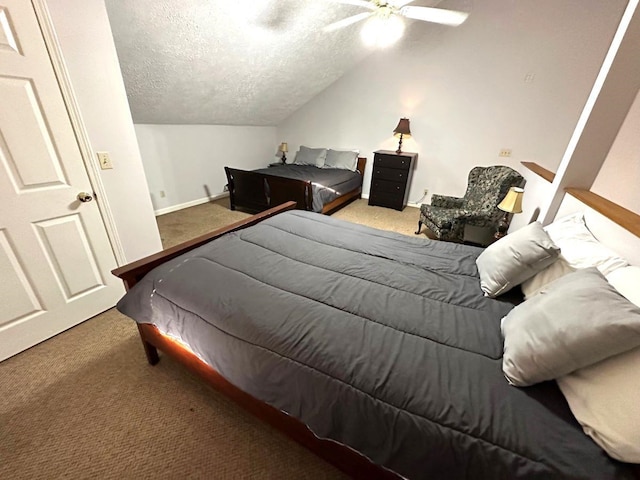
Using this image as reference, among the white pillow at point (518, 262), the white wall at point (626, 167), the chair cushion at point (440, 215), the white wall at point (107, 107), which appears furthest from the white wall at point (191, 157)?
the white wall at point (626, 167)

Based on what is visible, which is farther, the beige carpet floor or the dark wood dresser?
the dark wood dresser

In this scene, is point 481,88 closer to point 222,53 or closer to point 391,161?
point 391,161

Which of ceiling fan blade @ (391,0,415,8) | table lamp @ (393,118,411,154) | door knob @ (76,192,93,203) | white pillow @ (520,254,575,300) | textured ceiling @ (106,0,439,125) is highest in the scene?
ceiling fan blade @ (391,0,415,8)

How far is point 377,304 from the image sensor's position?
1215 mm

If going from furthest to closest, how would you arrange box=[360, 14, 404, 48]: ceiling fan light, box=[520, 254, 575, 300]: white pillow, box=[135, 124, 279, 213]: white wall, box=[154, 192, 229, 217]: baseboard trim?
1. box=[154, 192, 229, 217]: baseboard trim
2. box=[135, 124, 279, 213]: white wall
3. box=[360, 14, 404, 48]: ceiling fan light
4. box=[520, 254, 575, 300]: white pillow

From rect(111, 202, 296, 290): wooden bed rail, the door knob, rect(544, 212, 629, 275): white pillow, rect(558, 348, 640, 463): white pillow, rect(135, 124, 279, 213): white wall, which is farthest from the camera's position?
rect(135, 124, 279, 213): white wall

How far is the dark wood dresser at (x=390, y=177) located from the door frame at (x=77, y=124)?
3451mm

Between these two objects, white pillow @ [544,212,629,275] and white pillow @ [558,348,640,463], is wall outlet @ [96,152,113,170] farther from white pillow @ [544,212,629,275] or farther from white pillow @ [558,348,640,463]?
white pillow @ [544,212,629,275]

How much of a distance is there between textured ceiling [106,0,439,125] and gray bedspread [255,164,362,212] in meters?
1.14

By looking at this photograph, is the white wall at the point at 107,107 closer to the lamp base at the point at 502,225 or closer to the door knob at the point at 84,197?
the door knob at the point at 84,197

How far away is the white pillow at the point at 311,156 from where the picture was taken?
4824 mm

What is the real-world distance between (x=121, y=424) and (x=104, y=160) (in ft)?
5.27

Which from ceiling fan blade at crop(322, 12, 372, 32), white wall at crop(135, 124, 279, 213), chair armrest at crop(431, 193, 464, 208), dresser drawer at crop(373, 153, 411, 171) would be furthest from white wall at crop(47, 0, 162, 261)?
dresser drawer at crop(373, 153, 411, 171)

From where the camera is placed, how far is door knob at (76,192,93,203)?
67.3 inches
